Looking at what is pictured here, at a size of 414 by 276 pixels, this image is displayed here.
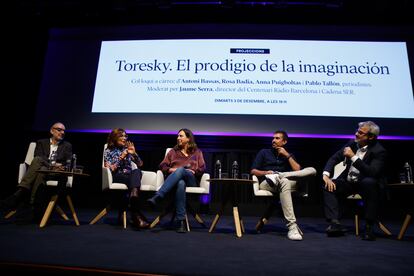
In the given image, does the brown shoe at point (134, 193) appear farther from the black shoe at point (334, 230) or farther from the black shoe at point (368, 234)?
the black shoe at point (368, 234)

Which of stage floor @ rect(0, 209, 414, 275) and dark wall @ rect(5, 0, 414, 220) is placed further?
dark wall @ rect(5, 0, 414, 220)

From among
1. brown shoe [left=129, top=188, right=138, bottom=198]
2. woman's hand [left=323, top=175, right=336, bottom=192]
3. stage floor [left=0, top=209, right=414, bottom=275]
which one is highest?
woman's hand [left=323, top=175, right=336, bottom=192]

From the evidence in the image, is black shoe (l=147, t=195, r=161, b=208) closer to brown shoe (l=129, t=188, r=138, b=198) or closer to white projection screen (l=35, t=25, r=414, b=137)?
brown shoe (l=129, t=188, r=138, b=198)

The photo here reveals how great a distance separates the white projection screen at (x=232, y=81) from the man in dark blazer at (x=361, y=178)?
3.96 feet

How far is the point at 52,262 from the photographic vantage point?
61.7 inches

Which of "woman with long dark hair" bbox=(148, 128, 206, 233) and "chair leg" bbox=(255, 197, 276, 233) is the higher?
"woman with long dark hair" bbox=(148, 128, 206, 233)

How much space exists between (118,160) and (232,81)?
201cm

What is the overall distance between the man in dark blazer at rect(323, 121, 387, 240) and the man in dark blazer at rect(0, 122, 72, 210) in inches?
104

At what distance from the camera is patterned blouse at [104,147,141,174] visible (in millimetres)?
3146

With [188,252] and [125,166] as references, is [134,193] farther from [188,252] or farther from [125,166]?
[188,252]

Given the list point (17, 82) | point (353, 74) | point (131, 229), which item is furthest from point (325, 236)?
point (17, 82)

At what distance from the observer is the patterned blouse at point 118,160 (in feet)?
10.3
